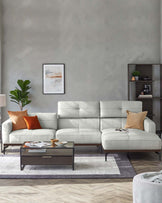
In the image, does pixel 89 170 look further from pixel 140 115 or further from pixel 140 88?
pixel 140 88

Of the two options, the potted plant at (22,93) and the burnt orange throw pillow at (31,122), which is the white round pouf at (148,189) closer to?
the burnt orange throw pillow at (31,122)

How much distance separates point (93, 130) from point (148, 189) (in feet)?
9.48

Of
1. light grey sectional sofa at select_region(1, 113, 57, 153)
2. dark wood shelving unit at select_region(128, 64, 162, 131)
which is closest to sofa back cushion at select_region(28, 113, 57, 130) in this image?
light grey sectional sofa at select_region(1, 113, 57, 153)

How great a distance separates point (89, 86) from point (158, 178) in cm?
474

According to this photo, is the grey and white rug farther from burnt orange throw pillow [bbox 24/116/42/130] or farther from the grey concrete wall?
the grey concrete wall

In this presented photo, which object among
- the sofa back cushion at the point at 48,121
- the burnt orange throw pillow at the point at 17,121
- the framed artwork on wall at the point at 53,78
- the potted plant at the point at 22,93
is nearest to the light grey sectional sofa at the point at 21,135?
the burnt orange throw pillow at the point at 17,121

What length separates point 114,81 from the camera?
7262mm

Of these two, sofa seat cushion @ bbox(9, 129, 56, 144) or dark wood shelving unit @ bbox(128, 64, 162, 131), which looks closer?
sofa seat cushion @ bbox(9, 129, 56, 144)

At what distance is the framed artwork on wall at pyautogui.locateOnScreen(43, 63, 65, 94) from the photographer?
7.23 meters

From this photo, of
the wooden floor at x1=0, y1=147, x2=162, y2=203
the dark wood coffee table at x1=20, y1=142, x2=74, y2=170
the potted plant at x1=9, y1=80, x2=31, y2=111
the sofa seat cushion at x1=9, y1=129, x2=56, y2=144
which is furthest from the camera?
the potted plant at x1=9, y1=80, x2=31, y2=111

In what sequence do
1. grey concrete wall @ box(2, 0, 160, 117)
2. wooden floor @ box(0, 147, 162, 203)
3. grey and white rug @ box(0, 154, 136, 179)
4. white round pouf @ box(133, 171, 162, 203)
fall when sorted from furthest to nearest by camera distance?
grey concrete wall @ box(2, 0, 160, 117)
grey and white rug @ box(0, 154, 136, 179)
wooden floor @ box(0, 147, 162, 203)
white round pouf @ box(133, 171, 162, 203)

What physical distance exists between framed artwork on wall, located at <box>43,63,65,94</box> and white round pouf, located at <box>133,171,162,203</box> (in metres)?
4.72

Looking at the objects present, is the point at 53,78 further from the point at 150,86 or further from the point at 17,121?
the point at 150,86

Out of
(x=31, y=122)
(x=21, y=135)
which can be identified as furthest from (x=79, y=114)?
(x=21, y=135)
